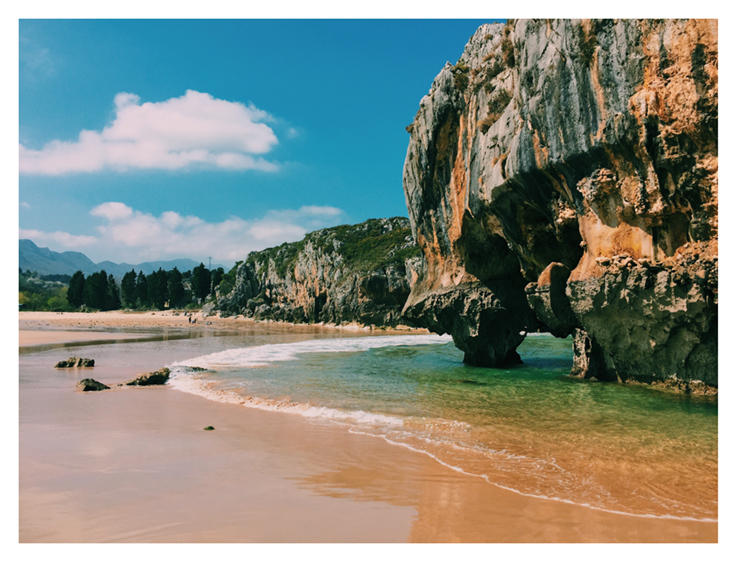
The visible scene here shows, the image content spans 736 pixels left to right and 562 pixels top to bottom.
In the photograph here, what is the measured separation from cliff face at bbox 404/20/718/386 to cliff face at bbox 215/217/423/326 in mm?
31029

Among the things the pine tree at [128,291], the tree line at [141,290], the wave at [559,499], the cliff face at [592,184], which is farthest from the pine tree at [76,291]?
the wave at [559,499]

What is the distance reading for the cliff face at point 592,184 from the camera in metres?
11.4

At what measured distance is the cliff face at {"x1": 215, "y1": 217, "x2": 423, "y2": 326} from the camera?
63.2 m

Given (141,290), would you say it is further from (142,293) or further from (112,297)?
(112,297)

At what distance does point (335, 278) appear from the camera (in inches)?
2948

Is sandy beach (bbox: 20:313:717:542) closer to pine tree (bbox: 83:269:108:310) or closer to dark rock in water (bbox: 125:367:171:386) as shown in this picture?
dark rock in water (bbox: 125:367:171:386)

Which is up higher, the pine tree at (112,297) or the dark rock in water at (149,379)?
the pine tree at (112,297)

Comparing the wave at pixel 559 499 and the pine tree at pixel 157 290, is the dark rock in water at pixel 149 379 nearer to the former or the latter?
the wave at pixel 559 499

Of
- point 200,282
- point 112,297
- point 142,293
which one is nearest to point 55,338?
point 112,297

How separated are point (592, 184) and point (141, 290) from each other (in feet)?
385

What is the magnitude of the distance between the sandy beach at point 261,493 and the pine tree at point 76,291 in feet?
349

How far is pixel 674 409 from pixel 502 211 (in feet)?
28.3

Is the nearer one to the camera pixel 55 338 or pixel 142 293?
pixel 55 338
